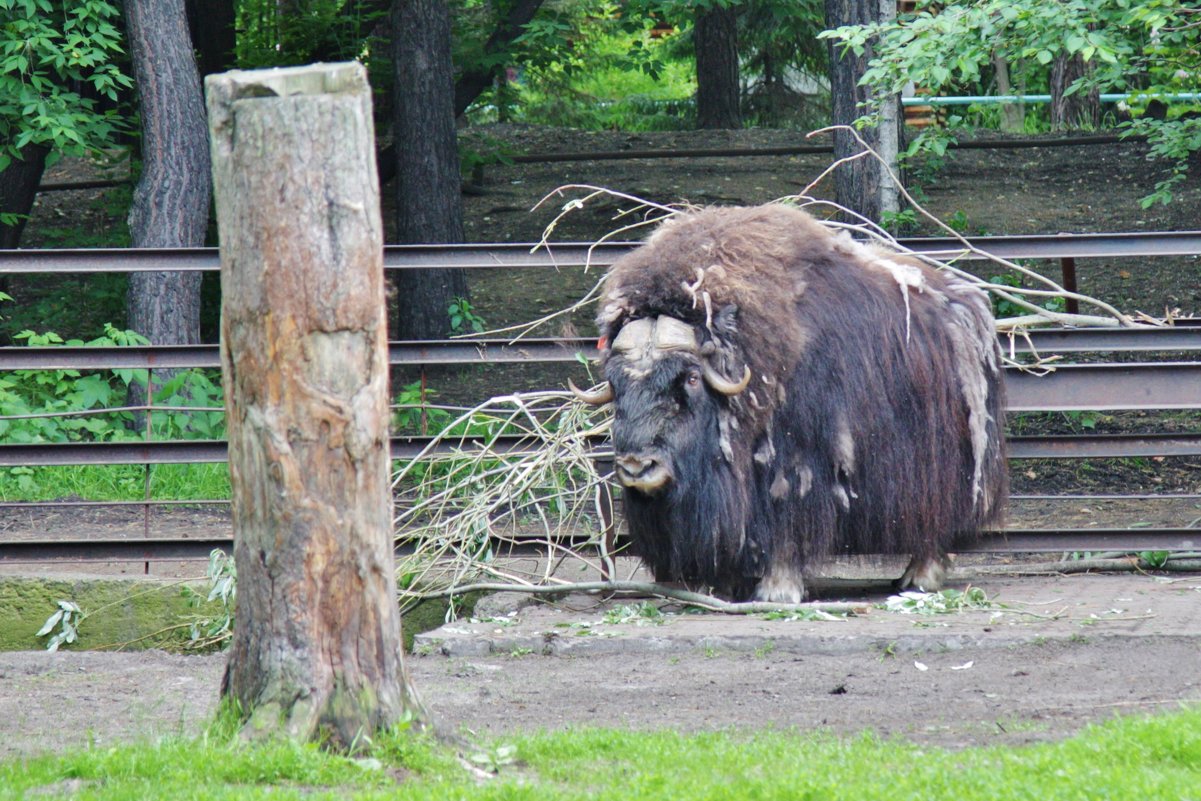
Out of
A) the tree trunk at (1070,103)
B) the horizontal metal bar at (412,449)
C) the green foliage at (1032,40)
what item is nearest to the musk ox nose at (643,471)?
the horizontal metal bar at (412,449)

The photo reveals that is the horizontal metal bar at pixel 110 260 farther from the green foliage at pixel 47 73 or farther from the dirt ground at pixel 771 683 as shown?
the green foliage at pixel 47 73

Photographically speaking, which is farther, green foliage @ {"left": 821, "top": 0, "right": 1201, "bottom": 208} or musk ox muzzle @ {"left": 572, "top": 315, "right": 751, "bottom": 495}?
green foliage @ {"left": 821, "top": 0, "right": 1201, "bottom": 208}

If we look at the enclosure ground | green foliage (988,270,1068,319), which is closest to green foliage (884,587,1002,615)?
the enclosure ground

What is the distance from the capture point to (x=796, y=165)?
17125 millimetres

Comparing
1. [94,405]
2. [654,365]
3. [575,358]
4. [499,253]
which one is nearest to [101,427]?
[94,405]

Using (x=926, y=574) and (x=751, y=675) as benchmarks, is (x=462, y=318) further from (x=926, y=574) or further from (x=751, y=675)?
(x=751, y=675)

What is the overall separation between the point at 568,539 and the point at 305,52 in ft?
26.6

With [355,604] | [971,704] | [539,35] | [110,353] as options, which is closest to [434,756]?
[355,604]

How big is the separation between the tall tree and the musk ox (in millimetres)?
6258

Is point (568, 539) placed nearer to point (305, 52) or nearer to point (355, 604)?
point (355, 604)

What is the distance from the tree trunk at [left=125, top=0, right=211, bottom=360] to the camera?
11.7m

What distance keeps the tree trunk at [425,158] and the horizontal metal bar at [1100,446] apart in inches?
256

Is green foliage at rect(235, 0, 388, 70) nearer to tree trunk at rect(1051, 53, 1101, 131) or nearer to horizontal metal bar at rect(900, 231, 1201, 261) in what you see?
horizontal metal bar at rect(900, 231, 1201, 261)

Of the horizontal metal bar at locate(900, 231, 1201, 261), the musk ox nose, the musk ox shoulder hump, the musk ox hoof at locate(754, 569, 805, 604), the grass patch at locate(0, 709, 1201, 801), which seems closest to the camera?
the grass patch at locate(0, 709, 1201, 801)
